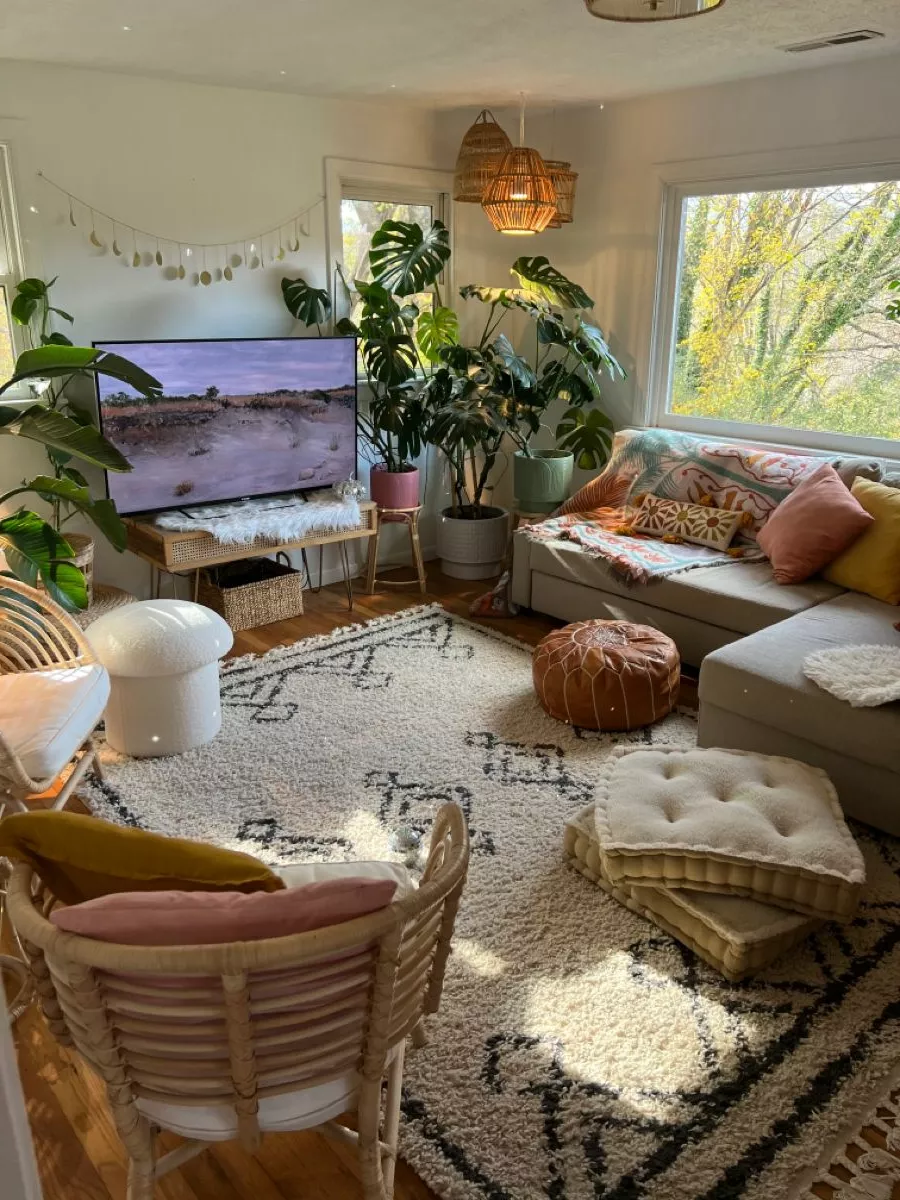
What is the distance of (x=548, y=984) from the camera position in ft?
7.00

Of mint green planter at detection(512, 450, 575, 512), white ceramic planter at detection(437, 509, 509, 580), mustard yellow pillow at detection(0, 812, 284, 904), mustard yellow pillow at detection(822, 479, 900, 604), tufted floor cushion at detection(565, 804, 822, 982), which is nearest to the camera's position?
mustard yellow pillow at detection(0, 812, 284, 904)

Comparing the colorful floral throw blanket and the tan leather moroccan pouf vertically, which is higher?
the colorful floral throw blanket

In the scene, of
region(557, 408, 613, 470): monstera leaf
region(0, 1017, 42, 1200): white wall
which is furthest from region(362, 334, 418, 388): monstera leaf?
region(0, 1017, 42, 1200): white wall

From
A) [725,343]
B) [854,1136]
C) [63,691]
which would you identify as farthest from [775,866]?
[725,343]

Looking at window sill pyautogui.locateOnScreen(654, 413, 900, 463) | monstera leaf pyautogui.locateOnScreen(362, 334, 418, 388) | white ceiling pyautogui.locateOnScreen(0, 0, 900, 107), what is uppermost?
white ceiling pyautogui.locateOnScreen(0, 0, 900, 107)

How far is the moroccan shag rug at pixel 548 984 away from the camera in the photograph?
5.69ft

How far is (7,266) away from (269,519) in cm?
139

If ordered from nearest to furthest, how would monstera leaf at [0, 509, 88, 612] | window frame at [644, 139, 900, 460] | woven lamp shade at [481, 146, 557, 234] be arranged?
monstera leaf at [0, 509, 88, 612]
window frame at [644, 139, 900, 460]
woven lamp shade at [481, 146, 557, 234]

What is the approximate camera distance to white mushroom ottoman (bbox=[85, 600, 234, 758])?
9.71 feet

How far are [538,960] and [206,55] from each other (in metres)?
3.20

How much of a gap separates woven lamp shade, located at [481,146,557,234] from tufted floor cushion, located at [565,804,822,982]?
2965 mm

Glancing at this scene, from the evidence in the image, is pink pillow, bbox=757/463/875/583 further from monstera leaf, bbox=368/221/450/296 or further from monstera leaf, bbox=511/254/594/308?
monstera leaf, bbox=368/221/450/296

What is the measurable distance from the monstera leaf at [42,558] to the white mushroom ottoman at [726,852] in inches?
68.5

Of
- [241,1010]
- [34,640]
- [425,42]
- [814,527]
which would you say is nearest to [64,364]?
[34,640]
